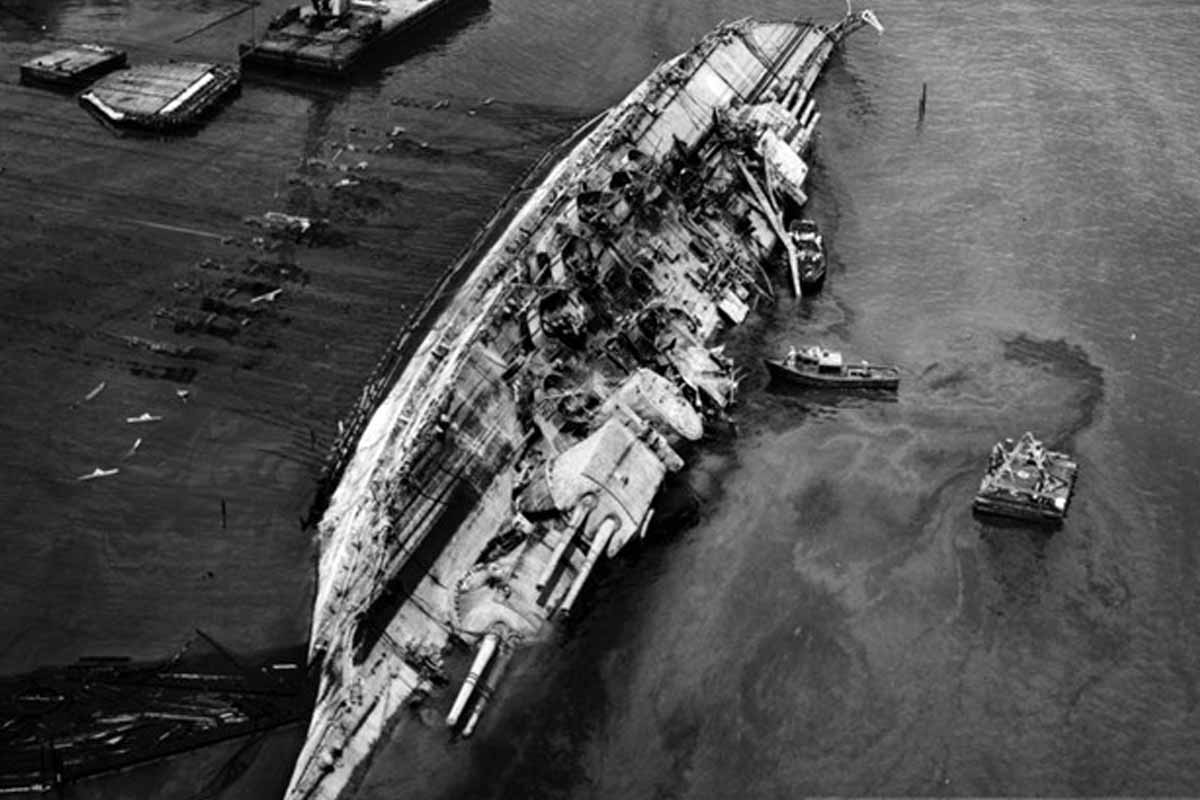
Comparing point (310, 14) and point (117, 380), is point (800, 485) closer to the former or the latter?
point (117, 380)

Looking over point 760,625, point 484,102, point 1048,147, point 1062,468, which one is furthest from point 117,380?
point 1048,147

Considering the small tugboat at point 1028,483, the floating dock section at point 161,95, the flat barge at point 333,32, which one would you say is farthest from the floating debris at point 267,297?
the small tugboat at point 1028,483

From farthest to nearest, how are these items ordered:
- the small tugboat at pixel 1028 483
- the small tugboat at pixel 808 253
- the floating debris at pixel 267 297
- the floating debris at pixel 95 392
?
1. the small tugboat at pixel 808 253
2. the floating debris at pixel 267 297
3. the floating debris at pixel 95 392
4. the small tugboat at pixel 1028 483

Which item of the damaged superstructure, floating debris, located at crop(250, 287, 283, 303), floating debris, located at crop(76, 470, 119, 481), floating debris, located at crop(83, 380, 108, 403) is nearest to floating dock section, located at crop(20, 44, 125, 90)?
floating debris, located at crop(250, 287, 283, 303)

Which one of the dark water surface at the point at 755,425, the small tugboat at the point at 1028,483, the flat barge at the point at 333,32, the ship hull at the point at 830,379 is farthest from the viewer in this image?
the flat barge at the point at 333,32

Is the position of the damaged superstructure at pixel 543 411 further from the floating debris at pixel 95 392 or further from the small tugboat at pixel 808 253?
the floating debris at pixel 95 392

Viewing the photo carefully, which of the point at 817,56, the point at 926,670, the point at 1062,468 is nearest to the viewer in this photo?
the point at 926,670
